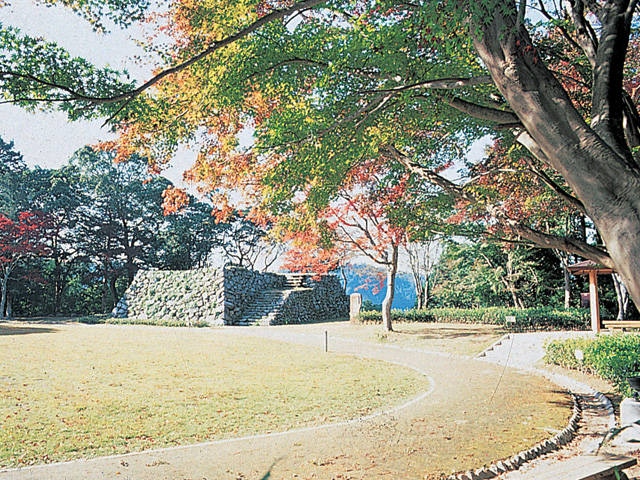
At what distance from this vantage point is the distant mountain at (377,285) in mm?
21422

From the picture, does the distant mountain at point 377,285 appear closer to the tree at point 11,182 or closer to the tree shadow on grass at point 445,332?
the tree shadow on grass at point 445,332

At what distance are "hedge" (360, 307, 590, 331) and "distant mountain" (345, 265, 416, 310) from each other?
234cm

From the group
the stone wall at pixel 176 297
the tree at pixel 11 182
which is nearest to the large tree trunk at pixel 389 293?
the stone wall at pixel 176 297

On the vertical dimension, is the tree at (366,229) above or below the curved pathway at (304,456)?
above

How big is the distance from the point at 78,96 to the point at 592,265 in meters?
12.6

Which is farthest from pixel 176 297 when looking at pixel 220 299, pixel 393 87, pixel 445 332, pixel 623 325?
pixel 393 87

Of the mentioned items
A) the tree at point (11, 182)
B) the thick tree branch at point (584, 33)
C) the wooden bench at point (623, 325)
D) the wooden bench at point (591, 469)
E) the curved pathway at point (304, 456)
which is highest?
the tree at point (11, 182)

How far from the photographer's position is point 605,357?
7957 mm

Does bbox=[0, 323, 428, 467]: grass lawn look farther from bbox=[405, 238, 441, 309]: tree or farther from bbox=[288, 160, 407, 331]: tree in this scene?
bbox=[405, 238, 441, 309]: tree

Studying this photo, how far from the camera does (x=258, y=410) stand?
20.4ft

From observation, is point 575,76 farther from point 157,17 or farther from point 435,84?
point 157,17

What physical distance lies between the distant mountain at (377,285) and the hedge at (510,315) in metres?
2.34

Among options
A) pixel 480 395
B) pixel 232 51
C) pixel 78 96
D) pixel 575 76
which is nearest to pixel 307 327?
pixel 480 395

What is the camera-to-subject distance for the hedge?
15.1 meters
